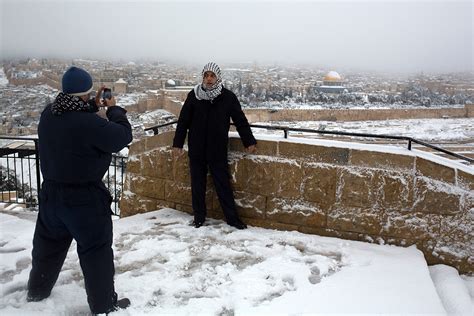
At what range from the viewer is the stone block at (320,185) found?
434cm

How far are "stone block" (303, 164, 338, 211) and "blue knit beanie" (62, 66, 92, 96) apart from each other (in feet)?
8.21

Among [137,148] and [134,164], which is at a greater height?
[137,148]

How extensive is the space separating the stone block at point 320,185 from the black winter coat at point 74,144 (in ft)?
7.68

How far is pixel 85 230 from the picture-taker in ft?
8.71

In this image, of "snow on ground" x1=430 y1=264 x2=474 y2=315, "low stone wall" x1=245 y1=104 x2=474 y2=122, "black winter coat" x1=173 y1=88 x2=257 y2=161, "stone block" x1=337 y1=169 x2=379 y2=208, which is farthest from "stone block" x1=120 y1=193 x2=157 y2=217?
"low stone wall" x1=245 y1=104 x2=474 y2=122

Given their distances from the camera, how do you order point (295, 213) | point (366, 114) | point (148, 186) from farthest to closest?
point (366, 114) < point (148, 186) < point (295, 213)

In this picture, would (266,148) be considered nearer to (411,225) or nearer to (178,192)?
(178,192)

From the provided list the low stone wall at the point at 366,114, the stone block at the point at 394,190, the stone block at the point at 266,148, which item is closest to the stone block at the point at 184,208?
the stone block at the point at 266,148

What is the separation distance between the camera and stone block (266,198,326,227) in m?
4.43

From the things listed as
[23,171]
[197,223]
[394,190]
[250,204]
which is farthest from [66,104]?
[23,171]

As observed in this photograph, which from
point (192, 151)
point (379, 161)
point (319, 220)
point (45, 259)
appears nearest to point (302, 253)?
point (319, 220)

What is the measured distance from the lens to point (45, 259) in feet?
9.59

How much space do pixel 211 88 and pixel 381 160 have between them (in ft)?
6.32

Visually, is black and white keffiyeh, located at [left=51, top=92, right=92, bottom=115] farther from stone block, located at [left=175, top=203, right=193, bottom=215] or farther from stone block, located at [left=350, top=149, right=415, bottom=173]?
stone block, located at [left=350, top=149, right=415, bottom=173]
